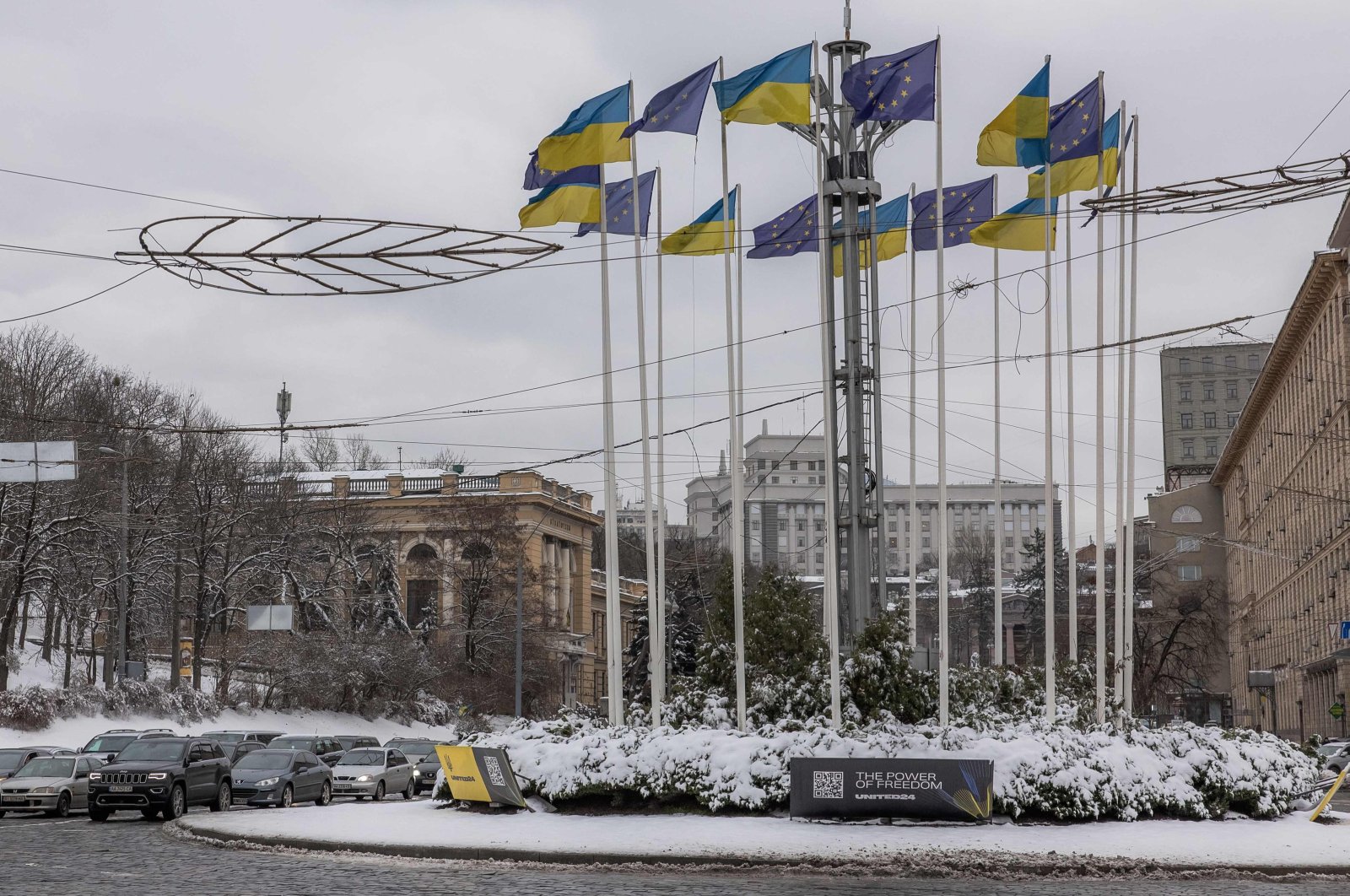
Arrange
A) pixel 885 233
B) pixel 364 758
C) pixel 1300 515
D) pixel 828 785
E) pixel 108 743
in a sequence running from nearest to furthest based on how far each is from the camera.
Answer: pixel 828 785, pixel 885 233, pixel 364 758, pixel 108 743, pixel 1300 515

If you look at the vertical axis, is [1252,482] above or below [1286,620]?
above

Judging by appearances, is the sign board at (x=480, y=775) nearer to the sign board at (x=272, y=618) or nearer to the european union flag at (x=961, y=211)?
the european union flag at (x=961, y=211)

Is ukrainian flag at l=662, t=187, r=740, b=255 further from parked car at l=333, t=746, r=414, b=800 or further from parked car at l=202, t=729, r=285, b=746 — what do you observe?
parked car at l=202, t=729, r=285, b=746

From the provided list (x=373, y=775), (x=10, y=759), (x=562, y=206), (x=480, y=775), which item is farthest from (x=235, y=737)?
(x=562, y=206)

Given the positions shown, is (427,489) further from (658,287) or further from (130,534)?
(658,287)

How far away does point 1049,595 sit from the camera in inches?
1019

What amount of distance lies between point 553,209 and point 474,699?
55549 millimetres

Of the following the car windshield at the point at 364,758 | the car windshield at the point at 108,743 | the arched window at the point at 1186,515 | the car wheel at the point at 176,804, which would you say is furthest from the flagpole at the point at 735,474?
the arched window at the point at 1186,515

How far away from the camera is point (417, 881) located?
56.7 ft

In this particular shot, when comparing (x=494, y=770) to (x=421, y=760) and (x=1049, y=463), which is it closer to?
(x=1049, y=463)

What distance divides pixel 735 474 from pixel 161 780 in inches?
494

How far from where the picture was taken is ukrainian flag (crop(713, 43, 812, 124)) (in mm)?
24766

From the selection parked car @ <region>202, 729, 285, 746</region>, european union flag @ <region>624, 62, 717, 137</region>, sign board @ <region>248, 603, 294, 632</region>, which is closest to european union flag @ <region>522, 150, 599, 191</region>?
european union flag @ <region>624, 62, 717, 137</region>

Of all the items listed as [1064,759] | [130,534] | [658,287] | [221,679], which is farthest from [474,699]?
[1064,759]
